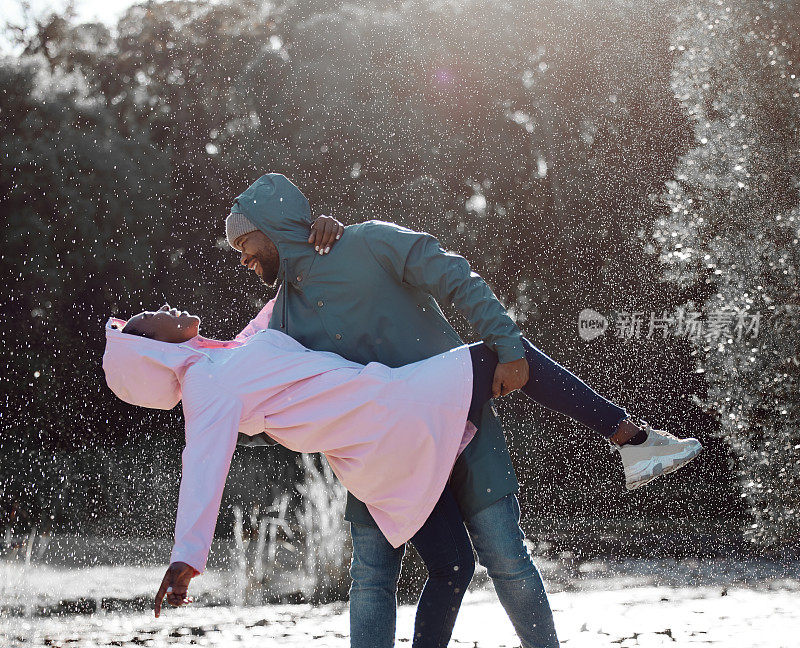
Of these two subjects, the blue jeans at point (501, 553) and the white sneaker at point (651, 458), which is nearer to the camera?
the blue jeans at point (501, 553)

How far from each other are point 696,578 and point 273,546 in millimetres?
3249

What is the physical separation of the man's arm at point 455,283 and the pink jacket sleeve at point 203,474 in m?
0.67

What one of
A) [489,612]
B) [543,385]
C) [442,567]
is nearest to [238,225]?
[543,385]

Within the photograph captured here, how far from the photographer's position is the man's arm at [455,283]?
8.89 feet

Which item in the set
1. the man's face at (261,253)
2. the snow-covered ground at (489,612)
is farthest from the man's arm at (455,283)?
the snow-covered ground at (489,612)

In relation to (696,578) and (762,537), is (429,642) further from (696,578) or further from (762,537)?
(762,537)

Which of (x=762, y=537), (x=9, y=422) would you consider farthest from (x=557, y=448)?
(x=9, y=422)

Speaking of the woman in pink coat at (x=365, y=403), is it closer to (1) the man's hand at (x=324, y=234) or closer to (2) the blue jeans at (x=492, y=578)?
(2) the blue jeans at (x=492, y=578)

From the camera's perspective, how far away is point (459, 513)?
9.45 feet

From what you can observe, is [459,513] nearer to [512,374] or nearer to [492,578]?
[492,578]

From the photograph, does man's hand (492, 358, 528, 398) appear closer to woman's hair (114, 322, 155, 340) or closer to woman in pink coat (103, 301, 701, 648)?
woman in pink coat (103, 301, 701, 648)

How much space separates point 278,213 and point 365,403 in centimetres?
76

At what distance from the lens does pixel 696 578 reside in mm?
6391

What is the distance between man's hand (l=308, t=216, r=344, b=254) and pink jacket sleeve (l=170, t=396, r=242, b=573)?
0.65 meters
